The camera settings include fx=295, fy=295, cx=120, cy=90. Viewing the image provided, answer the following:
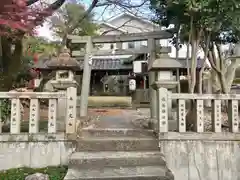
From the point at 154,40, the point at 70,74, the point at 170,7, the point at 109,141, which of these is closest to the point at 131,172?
the point at 109,141

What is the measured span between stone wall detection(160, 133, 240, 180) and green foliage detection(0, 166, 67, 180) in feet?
6.73

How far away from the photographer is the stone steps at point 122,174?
4.97 meters

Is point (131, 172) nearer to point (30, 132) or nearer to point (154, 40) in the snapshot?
point (30, 132)

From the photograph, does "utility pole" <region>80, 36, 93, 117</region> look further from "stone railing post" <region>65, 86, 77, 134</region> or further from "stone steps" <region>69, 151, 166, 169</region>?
"stone steps" <region>69, 151, 166, 169</region>

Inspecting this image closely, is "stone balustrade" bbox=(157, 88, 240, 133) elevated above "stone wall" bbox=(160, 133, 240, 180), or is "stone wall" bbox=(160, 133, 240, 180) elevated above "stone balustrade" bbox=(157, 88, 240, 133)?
"stone balustrade" bbox=(157, 88, 240, 133)

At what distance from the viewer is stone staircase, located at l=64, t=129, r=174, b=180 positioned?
5.07 metres

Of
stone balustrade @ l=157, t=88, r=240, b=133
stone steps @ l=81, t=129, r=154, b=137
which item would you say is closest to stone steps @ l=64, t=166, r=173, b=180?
stone balustrade @ l=157, t=88, r=240, b=133

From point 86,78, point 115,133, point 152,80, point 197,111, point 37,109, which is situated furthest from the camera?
point 86,78

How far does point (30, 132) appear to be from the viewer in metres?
5.87

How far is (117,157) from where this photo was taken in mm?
5500

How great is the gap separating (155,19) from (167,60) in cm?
265

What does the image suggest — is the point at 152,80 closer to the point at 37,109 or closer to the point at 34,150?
the point at 37,109

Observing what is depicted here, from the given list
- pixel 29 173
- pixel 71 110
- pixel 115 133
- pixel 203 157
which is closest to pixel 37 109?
pixel 71 110

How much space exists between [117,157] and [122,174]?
45 cm
